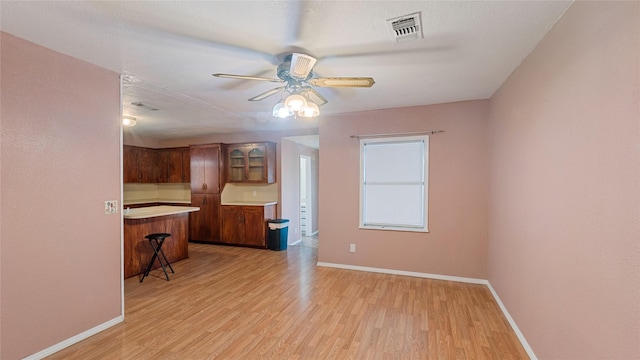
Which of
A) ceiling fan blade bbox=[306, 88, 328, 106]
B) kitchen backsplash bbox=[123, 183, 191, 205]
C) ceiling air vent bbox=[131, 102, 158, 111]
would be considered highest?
ceiling air vent bbox=[131, 102, 158, 111]

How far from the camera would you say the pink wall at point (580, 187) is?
1.21m

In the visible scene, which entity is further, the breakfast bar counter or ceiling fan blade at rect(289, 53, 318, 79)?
the breakfast bar counter

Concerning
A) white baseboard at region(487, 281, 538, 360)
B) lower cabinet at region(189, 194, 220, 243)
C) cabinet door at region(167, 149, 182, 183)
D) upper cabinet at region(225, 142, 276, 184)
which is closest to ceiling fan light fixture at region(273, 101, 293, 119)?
white baseboard at region(487, 281, 538, 360)

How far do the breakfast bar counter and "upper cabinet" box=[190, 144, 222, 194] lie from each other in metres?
1.22

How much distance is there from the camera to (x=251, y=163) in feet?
19.4

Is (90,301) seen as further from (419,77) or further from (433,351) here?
(419,77)

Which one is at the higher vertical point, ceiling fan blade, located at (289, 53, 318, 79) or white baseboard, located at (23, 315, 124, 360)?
ceiling fan blade, located at (289, 53, 318, 79)

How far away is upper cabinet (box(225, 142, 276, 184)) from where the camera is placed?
226 inches

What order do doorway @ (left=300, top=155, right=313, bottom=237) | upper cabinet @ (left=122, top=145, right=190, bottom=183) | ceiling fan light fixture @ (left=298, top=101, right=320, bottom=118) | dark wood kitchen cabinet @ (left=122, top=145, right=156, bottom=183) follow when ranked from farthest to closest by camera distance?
1. doorway @ (left=300, top=155, right=313, bottom=237)
2. upper cabinet @ (left=122, top=145, right=190, bottom=183)
3. dark wood kitchen cabinet @ (left=122, top=145, right=156, bottom=183)
4. ceiling fan light fixture @ (left=298, top=101, right=320, bottom=118)

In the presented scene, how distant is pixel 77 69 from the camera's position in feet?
7.83

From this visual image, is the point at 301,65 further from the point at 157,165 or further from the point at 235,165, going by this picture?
the point at 157,165

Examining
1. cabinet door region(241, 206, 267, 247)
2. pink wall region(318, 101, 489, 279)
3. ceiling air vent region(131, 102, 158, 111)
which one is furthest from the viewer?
cabinet door region(241, 206, 267, 247)

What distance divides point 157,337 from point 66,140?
1837 mm

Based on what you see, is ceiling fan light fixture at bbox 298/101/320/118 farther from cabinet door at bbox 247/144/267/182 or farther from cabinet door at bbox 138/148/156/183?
cabinet door at bbox 138/148/156/183
